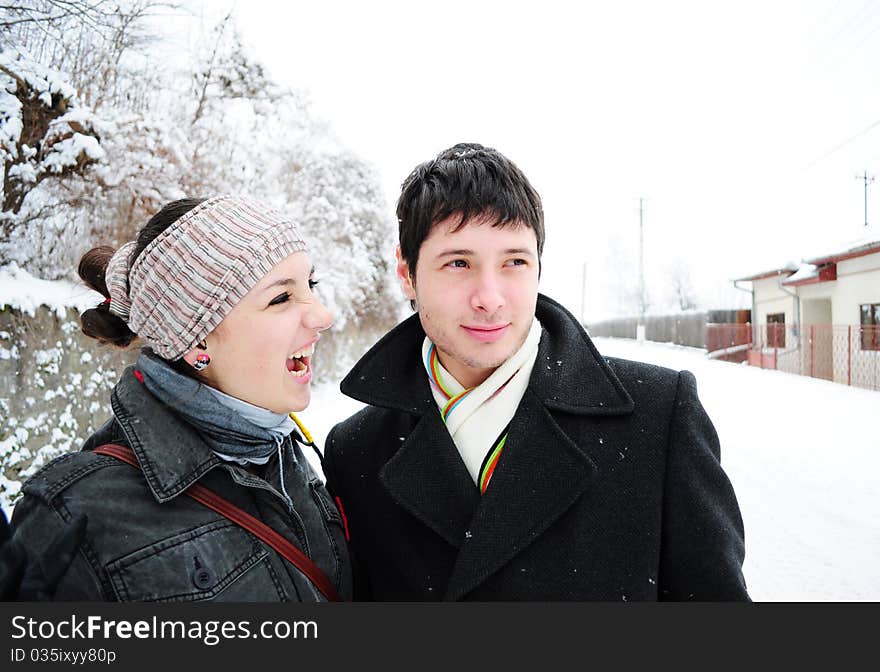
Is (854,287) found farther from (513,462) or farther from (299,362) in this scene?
(299,362)

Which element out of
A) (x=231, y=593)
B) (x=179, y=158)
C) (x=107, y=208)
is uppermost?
(x=179, y=158)

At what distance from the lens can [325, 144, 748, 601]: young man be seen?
126 cm

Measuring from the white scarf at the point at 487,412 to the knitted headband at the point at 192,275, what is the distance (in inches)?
24.4

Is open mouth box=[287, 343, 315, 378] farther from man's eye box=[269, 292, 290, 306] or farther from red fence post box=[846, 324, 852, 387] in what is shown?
red fence post box=[846, 324, 852, 387]

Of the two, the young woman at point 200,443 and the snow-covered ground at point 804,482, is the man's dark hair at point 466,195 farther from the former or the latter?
the snow-covered ground at point 804,482

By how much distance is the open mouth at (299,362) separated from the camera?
143cm

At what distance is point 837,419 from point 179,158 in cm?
815

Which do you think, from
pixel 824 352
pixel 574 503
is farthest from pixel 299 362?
pixel 824 352

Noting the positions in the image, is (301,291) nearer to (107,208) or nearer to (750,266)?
(107,208)

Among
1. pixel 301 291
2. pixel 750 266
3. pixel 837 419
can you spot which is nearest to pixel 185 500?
pixel 301 291

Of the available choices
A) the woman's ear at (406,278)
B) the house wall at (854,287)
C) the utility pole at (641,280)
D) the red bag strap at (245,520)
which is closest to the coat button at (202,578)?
the red bag strap at (245,520)

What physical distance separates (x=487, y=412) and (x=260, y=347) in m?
0.61

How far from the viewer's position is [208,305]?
1.29 metres

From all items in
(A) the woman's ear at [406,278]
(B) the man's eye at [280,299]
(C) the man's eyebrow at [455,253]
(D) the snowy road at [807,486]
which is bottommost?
(D) the snowy road at [807,486]
